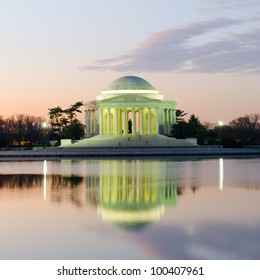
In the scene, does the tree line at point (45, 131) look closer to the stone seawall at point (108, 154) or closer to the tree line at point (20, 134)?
the tree line at point (20, 134)

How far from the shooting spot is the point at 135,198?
2461 cm

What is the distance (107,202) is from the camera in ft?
77.4

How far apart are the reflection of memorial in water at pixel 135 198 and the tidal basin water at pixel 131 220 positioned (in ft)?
0.10

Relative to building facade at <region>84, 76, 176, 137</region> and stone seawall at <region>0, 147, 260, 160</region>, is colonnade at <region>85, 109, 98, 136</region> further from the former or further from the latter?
stone seawall at <region>0, 147, 260, 160</region>

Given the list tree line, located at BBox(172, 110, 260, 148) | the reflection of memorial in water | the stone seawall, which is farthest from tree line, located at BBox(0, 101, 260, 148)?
Result: the reflection of memorial in water

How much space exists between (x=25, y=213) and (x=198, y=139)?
266 ft

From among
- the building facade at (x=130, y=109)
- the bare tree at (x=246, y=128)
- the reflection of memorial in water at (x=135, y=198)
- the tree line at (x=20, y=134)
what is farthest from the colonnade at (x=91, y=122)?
the reflection of memorial in water at (x=135, y=198)

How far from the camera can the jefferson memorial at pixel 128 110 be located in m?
107

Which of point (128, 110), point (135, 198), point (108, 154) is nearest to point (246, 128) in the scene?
point (128, 110)

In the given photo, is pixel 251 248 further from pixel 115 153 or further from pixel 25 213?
pixel 115 153

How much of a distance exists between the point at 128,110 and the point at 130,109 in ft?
6.86

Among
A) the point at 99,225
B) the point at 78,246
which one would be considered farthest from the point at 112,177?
the point at 78,246

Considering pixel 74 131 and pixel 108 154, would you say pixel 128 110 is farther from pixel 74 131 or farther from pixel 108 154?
pixel 108 154

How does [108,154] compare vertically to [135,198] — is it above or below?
above
